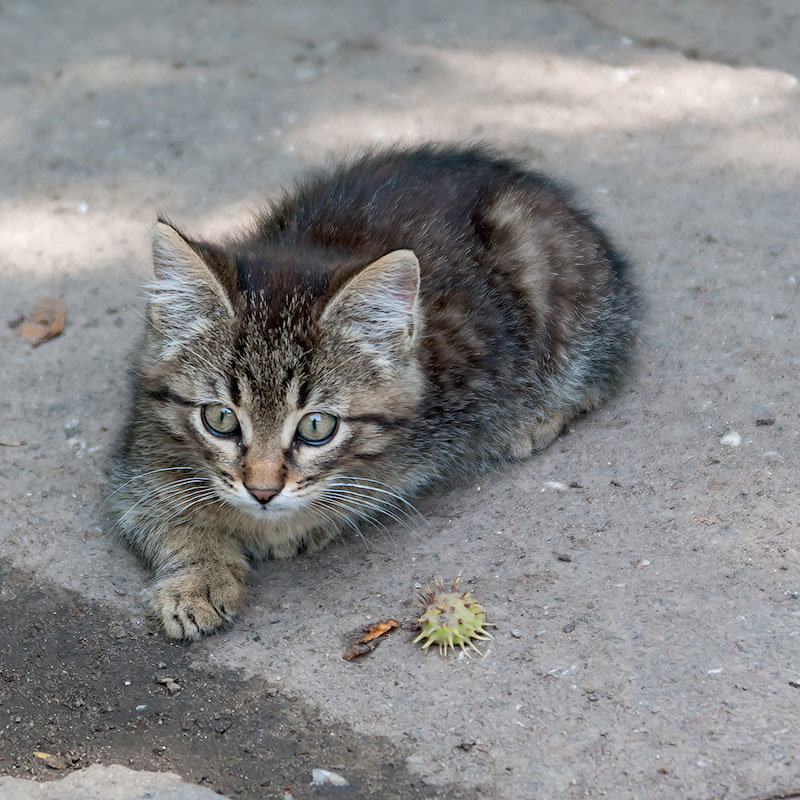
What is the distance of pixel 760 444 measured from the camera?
4320 mm

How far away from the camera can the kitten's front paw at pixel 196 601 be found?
12.6 ft

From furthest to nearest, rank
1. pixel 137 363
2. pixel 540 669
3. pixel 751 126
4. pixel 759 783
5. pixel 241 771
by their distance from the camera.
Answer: pixel 751 126, pixel 137 363, pixel 540 669, pixel 241 771, pixel 759 783

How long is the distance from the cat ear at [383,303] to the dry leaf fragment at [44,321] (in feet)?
6.95

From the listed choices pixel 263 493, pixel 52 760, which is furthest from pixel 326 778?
pixel 263 493

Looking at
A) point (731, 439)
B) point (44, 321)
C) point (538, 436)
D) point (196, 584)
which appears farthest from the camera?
point (44, 321)

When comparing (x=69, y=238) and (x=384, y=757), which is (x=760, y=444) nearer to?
(x=384, y=757)

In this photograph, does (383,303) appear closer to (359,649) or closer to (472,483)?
(472,483)

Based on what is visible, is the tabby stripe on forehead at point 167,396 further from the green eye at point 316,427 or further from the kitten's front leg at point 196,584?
the kitten's front leg at point 196,584

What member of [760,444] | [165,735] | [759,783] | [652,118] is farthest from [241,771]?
[652,118]

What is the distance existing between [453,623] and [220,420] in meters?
1.08

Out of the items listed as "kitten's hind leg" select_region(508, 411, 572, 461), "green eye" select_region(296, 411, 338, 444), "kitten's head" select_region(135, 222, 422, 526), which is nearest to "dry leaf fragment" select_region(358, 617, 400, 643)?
"kitten's head" select_region(135, 222, 422, 526)

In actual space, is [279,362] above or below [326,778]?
above

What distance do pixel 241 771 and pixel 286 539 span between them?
1168 mm

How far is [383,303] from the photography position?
12.4 feet
